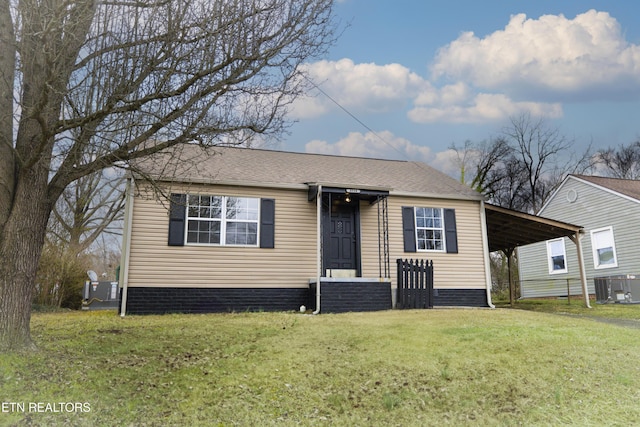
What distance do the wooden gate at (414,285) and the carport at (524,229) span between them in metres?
3.15

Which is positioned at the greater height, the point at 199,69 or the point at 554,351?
the point at 199,69

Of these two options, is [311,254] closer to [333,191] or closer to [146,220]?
[333,191]

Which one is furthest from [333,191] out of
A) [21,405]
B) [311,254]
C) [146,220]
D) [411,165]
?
[21,405]

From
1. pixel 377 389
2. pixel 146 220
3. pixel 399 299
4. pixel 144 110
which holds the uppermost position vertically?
pixel 144 110

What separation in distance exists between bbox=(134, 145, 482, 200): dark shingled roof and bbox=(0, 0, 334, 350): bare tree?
158 inches

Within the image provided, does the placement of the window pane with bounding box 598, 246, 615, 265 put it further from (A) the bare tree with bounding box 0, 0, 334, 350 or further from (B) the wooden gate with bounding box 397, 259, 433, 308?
(A) the bare tree with bounding box 0, 0, 334, 350

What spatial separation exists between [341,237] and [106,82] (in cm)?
738

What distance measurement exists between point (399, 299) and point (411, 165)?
18.9ft

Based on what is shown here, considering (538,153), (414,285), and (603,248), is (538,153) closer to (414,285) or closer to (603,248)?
(603,248)

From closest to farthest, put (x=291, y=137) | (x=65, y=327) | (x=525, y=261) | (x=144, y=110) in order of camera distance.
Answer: (x=144, y=110) → (x=291, y=137) → (x=65, y=327) → (x=525, y=261)

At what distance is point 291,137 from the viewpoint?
22.6 feet

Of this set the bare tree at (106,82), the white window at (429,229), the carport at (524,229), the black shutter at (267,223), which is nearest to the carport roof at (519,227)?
the carport at (524,229)

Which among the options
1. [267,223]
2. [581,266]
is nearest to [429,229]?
[267,223]

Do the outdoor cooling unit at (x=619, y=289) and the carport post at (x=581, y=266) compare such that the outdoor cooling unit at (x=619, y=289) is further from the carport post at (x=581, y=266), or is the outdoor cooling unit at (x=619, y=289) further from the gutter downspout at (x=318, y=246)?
the gutter downspout at (x=318, y=246)
